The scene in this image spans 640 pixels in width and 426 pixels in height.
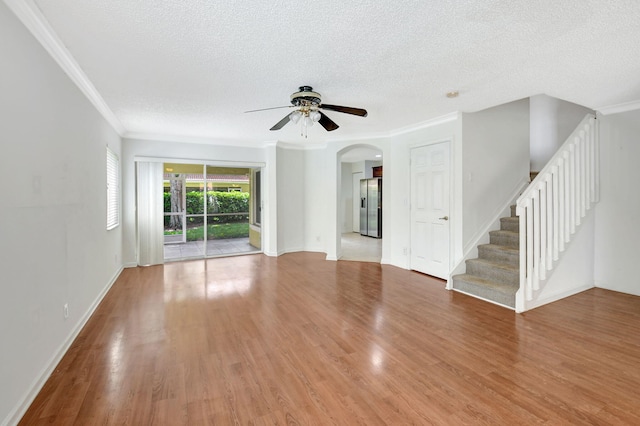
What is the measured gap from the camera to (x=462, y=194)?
171 inches

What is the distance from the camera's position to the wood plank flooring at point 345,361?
6.05ft

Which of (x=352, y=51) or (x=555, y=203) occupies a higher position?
(x=352, y=51)

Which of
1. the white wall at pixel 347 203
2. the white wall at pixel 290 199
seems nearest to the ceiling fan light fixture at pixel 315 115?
the white wall at pixel 290 199

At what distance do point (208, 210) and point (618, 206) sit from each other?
276 inches

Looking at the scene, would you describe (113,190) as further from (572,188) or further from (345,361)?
(572,188)

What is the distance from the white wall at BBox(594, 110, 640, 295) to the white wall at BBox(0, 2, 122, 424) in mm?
6282

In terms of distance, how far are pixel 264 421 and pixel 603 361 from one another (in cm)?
266

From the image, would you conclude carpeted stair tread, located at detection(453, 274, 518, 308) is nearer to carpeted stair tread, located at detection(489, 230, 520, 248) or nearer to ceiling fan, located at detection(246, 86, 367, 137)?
carpeted stair tread, located at detection(489, 230, 520, 248)

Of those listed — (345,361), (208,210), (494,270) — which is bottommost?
(345,361)

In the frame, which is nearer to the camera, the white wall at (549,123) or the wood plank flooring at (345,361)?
the wood plank flooring at (345,361)

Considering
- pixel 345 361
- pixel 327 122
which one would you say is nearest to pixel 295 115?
pixel 327 122

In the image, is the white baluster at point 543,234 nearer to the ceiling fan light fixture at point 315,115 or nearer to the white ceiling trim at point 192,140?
the ceiling fan light fixture at point 315,115

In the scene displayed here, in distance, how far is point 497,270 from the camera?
3.93 metres

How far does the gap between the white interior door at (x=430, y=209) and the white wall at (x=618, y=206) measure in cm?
207
